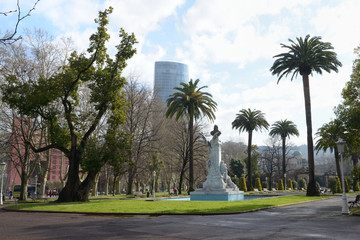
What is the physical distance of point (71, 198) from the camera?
26.2 metres

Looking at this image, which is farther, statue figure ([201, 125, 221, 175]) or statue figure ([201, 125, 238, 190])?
statue figure ([201, 125, 221, 175])

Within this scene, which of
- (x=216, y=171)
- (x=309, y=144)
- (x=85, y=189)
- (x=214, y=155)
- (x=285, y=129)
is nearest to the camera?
(x=85, y=189)

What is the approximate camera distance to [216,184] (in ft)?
100

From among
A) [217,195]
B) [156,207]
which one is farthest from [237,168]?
[156,207]

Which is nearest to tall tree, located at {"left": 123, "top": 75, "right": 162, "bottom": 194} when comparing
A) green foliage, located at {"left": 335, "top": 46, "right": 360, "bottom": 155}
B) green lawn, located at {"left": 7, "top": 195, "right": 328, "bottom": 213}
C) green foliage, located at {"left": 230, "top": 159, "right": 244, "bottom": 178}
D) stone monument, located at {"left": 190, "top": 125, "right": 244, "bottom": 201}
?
stone monument, located at {"left": 190, "top": 125, "right": 244, "bottom": 201}

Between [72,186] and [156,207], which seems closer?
[156,207]

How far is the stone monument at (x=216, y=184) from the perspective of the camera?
2930 cm

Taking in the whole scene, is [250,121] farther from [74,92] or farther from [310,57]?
[74,92]

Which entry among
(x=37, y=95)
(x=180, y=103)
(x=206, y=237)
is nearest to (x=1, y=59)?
(x=37, y=95)

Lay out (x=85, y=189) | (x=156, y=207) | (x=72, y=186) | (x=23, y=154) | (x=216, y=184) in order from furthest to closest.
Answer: (x=23, y=154) < (x=216, y=184) < (x=85, y=189) < (x=72, y=186) < (x=156, y=207)

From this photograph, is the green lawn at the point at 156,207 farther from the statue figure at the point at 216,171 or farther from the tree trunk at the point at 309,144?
the tree trunk at the point at 309,144

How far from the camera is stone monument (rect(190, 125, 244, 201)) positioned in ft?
96.1

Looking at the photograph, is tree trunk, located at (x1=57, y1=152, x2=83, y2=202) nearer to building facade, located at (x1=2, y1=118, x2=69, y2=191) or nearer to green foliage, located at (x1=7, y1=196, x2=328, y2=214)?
green foliage, located at (x1=7, y1=196, x2=328, y2=214)

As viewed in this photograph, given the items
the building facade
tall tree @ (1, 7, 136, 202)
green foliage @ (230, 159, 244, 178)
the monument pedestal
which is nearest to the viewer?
tall tree @ (1, 7, 136, 202)
